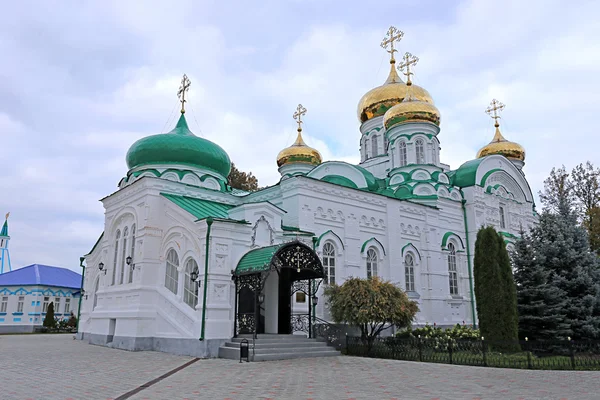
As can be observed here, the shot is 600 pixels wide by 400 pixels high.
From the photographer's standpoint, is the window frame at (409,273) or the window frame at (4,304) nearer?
the window frame at (409,273)

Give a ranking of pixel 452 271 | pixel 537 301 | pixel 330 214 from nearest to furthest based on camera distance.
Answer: pixel 537 301 < pixel 330 214 < pixel 452 271

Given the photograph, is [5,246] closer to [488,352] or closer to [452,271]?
[452,271]

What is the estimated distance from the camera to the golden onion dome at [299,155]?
2381 cm

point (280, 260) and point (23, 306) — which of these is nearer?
point (280, 260)

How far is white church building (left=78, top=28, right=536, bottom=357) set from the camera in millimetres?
11742

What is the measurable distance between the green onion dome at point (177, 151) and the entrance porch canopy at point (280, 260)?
5.51m

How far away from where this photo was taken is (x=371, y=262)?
16.2 m

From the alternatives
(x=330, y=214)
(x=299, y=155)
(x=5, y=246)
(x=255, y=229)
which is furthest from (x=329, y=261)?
(x=5, y=246)

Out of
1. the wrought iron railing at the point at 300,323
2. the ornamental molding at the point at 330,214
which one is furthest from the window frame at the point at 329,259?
the wrought iron railing at the point at 300,323

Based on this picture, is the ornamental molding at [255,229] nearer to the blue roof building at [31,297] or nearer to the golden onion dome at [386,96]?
the golden onion dome at [386,96]

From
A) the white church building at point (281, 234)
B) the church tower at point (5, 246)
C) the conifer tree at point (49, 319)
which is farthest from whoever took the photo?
the church tower at point (5, 246)

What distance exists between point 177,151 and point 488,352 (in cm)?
1085

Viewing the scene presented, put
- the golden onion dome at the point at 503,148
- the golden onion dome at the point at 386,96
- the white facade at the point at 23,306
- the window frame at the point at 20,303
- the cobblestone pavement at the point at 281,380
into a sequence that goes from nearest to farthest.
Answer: the cobblestone pavement at the point at 281,380 → the golden onion dome at the point at 386,96 → the golden onion dome at the point at 503,148 → the white facade at the point at 23,306 → the window frame at the point at 20,303

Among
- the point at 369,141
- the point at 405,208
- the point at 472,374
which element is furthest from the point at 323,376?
the point at 369,141
